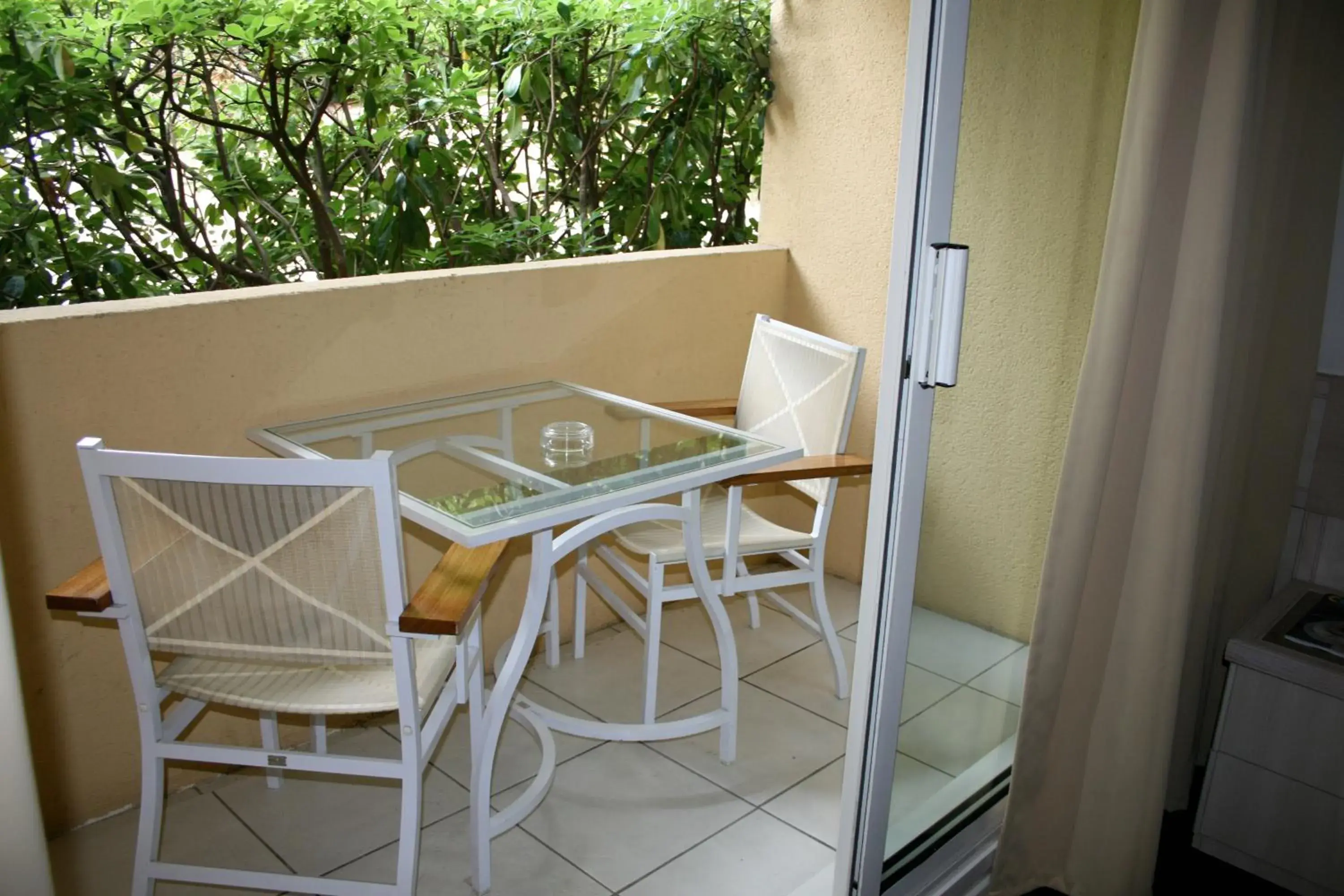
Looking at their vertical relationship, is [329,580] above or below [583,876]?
above

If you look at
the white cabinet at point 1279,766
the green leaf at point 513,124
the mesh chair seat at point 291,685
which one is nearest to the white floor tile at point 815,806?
the white cabinet at point 1279,766

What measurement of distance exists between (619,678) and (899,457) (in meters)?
1.56

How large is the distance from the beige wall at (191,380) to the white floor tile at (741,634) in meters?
0.54

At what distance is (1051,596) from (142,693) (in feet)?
5.20

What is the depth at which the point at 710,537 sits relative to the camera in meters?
2.69

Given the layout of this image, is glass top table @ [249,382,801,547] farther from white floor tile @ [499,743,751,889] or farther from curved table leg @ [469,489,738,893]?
white floor tile @ [499,743,751,889]

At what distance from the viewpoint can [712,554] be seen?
2615 mm

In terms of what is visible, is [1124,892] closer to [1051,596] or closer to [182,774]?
[1051,596]

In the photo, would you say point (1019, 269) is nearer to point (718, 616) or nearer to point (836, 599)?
point (718, 616)

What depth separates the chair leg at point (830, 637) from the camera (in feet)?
9.30

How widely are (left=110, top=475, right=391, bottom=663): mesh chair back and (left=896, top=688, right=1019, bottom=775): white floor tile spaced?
93cm

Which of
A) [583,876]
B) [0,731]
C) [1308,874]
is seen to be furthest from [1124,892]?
[0,731]

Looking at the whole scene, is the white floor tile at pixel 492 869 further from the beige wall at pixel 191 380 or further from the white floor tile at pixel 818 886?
the beige wall at pixel 191 380

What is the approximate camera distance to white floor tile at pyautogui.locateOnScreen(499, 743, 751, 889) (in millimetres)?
2275
